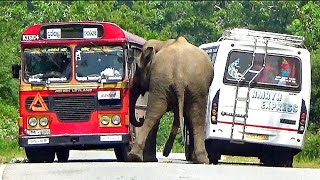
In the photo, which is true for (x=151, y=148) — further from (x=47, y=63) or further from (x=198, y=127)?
(x=47, y=63)

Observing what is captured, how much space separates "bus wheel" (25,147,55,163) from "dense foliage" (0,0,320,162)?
16492 mm

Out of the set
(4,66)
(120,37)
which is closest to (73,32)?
(120,37)

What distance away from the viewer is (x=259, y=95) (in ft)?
69.1

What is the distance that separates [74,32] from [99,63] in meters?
0.79

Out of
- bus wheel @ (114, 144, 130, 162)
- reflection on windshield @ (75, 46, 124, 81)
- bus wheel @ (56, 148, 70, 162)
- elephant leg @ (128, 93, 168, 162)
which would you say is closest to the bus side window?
reflection on windshield @ (75, 46, 124, 81)

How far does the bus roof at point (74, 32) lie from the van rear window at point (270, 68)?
2.22 metres

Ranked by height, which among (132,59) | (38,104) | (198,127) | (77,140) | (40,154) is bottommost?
(40,154)

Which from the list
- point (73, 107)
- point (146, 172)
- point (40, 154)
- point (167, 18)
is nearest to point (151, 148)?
point (73, 107)

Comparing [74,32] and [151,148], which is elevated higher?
[74,32]

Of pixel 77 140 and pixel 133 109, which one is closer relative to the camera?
pixel 77 140

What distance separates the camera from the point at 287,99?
21109 millimetres

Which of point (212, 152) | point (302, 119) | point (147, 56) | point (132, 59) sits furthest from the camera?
point (212, 152)

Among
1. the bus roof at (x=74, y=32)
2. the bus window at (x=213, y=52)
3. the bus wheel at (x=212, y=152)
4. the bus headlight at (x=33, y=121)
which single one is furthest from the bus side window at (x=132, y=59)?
the bus wheel at (x=212, y=152)

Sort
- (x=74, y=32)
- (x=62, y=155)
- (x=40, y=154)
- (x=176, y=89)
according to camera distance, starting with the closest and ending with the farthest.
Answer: (x=176, y=89) < (x=74, y=32) < (x=40, y=154) < (x=62, y=155)
